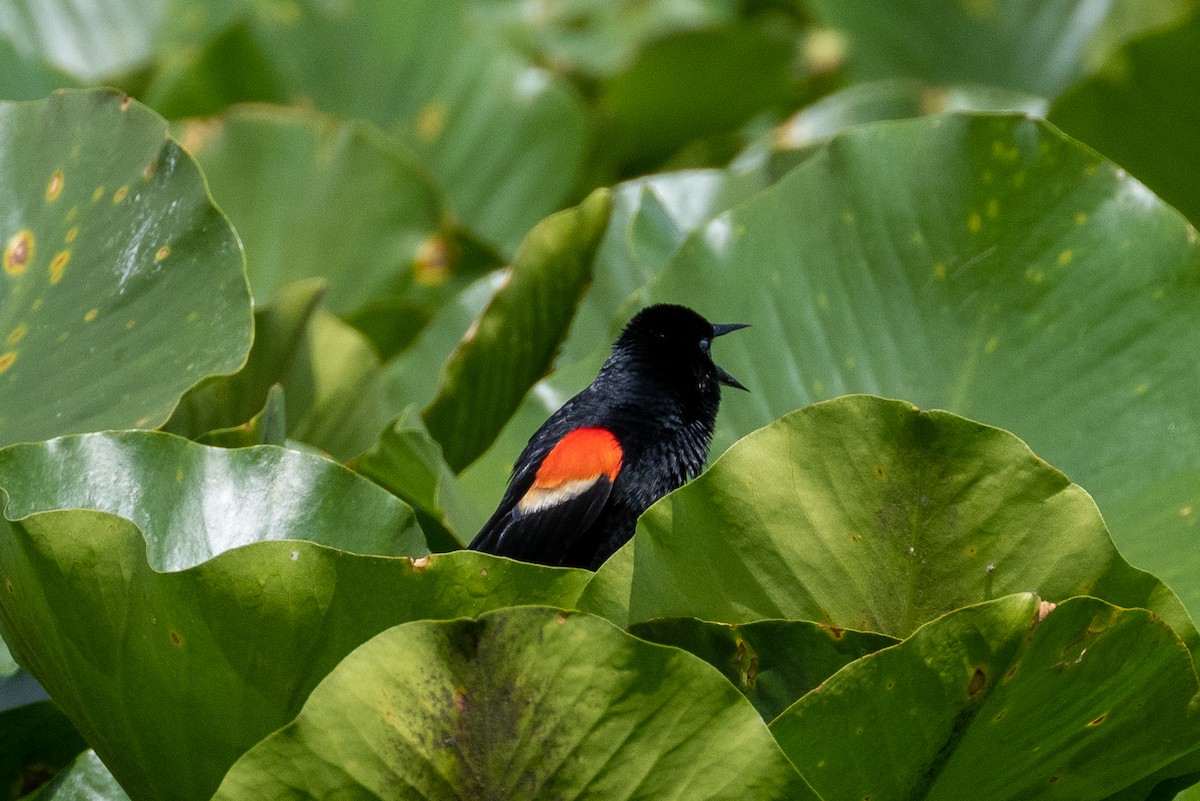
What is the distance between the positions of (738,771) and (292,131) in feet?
5.40

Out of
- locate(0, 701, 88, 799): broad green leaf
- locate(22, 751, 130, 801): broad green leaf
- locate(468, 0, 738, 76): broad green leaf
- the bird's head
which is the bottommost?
locate(0, 701, 88, 799): broad green leaf

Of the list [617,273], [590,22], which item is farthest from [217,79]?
[590,22]

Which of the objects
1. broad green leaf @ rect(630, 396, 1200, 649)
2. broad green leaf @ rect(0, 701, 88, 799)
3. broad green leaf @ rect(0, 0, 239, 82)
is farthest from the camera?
broad green leaf @ rect(0, 0, 239, 82)

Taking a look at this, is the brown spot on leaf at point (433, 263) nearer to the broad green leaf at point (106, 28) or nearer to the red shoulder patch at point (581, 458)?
the red shoulder patch at point (581, 458)

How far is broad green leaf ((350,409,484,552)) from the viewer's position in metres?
1.49

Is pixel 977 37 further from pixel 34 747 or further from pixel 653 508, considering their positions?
pixel 34 747

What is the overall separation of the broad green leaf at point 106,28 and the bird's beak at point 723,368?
6.17ft

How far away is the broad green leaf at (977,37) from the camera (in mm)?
3307

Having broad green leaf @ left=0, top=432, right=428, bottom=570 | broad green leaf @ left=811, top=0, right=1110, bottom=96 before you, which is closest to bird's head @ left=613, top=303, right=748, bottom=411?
broad green leaf @ left=0, top=432, right=428, bottom=570

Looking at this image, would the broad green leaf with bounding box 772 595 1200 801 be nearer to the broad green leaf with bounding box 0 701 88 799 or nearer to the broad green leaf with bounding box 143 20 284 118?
the broad green leaf with bounding box 0 701 88 799

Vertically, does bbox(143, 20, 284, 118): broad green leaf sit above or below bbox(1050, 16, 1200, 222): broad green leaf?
below

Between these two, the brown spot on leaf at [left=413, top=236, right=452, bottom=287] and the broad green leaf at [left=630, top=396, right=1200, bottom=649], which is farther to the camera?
the brown spot on leaf at [left=413, top=236, right=452, bottom=287]

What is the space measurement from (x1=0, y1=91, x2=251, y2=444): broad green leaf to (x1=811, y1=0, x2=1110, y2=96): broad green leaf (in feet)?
6.87

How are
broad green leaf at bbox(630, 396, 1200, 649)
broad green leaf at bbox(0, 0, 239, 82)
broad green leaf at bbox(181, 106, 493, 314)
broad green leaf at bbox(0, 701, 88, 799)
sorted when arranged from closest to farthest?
broad green leaf at bbox(630, 396, 1200, 649) → broad green leaf at bbox(0, 701, 88, 799) → broad green leaf at bbox(181, 106, 493, 314) → broad green leaf at bbox(0, 0, 239, 82)
